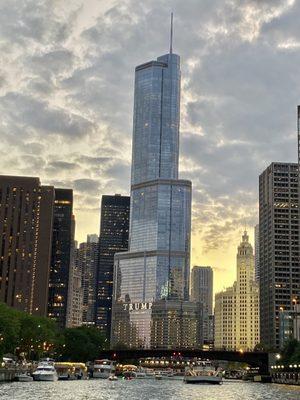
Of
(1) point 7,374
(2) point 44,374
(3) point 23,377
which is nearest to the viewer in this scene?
(1) point 7,374

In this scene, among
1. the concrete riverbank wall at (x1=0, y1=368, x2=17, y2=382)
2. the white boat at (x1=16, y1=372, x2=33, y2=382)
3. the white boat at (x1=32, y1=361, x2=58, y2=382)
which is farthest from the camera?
the white boat at (x1=32, y1=361, x2=58, y2=382)

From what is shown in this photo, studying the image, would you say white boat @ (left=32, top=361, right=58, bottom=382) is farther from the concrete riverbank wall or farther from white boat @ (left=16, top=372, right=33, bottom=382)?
the concrete riverbank wall

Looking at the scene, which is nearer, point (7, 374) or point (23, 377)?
point (7, 374)

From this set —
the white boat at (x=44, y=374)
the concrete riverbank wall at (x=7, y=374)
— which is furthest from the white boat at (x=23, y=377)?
the white boat at (x=44, y=374)

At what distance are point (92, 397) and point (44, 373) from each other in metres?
64.6

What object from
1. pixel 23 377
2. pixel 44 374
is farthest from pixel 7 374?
pixel 44 374

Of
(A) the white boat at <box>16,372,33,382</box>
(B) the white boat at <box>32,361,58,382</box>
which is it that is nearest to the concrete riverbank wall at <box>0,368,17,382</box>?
(A) the white boat at <box>16,372,33,382</box>

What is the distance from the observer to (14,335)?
192875 millimetres

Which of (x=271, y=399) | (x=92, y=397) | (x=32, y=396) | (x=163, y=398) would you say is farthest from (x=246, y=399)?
(x=32, y=396)

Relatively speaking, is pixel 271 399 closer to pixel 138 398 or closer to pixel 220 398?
pixel 220 398

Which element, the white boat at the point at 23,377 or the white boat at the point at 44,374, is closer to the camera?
the white boat at the point at 23,377

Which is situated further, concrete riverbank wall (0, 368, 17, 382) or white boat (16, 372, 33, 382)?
white boat (16, 372, 33, 382)

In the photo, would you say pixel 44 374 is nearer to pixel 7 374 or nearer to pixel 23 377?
pixel 23 377

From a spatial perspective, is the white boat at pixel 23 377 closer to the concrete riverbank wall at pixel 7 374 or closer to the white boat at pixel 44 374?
the concrete riverbank wall at pixel 7 374
